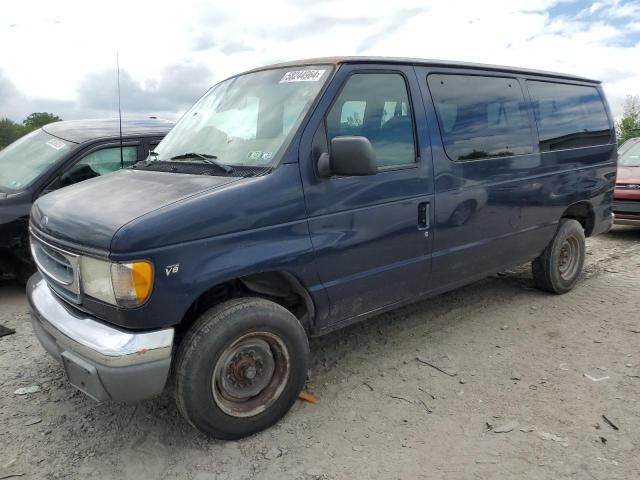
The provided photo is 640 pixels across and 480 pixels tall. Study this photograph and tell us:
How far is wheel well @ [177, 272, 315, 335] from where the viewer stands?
2957mm

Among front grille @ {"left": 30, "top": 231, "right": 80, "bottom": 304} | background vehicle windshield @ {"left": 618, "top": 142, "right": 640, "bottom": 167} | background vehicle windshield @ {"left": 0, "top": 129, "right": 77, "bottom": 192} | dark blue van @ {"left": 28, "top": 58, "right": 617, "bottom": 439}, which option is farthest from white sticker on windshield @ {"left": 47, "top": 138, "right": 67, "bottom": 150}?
background vehicle windshield @ {"left": 618, "top": 142, "right": 640, "bottom": 167}

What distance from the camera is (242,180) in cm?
286

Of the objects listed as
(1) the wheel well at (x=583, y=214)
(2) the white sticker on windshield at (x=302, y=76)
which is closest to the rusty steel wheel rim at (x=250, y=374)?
(2) the white sticker on windshield at (x=302, y=76)

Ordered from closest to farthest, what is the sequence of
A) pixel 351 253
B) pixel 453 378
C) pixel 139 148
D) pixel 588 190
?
pixel 351 253 < pixel 453 378 < pixel 588 190 < pixel 139 148

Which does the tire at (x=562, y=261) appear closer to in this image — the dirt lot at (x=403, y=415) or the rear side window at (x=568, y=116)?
the dirt lot at (x=403, y=415)

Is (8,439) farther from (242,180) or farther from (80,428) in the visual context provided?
(242,180)

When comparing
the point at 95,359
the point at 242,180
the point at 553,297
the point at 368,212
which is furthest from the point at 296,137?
the point at 553,297

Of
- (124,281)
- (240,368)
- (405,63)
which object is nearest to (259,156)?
(124,281)

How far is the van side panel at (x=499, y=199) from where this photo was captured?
3777 mm

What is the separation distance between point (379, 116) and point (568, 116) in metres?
2.58

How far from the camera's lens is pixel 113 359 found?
248 cm

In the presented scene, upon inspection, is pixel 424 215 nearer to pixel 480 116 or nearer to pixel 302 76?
pixel 480 116

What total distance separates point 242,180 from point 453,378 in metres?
2.04

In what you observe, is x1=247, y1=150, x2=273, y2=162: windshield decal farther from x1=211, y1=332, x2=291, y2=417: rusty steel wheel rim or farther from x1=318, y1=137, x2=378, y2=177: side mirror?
x1=211, y1=332, x2=291, y2=417: rusty steel wheel rim
